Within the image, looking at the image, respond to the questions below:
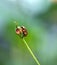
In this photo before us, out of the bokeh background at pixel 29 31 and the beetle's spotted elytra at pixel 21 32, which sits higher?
the beetle's spotted elytra at pixel 21 32

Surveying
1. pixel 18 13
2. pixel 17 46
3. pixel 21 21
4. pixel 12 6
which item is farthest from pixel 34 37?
pixel 12 6

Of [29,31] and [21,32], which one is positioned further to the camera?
[29,31]

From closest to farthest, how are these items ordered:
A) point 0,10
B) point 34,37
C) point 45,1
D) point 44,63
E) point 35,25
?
1. point 44,63
2. point 34,37
3. point 35,25
4. point 0,10
5. point 45,1

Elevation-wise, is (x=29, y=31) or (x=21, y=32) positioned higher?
(x=21, y=32)

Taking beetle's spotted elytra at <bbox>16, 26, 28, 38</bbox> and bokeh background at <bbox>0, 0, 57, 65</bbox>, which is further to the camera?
bokeh background at <bbox>0, 0, 57, 65</bbox>

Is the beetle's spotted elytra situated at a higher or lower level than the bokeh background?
higher

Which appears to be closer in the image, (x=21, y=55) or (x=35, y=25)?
(x=21, y=55)

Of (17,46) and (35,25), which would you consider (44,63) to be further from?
(35,25)

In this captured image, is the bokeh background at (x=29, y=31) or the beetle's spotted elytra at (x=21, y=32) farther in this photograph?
the bokeh background at (x=29, y=31)
